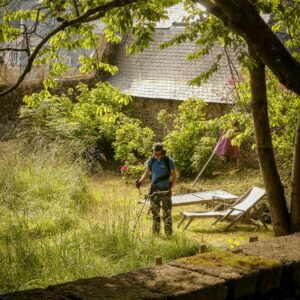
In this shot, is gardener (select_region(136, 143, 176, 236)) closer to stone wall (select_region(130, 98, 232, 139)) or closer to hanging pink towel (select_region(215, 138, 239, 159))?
hanging pink towel (select_region(215, 138, 239, 159))

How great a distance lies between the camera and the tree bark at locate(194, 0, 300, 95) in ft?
15.4

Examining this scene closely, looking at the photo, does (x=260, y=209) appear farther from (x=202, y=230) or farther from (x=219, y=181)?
(x=219, y=181)

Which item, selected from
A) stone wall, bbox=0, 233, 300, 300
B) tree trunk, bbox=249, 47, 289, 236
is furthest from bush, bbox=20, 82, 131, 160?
stone wall, bbox=0, 233, 300, 300

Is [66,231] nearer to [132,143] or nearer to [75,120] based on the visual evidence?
[132,143]

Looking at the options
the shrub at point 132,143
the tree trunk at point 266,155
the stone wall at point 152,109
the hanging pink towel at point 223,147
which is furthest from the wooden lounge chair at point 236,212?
the stone wall at point 152,109

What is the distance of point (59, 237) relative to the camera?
314 inches

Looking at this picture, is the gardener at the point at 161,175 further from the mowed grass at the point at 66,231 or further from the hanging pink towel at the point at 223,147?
the hanging pink towel at the point at 223,147

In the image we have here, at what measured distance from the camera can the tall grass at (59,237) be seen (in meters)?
6.47

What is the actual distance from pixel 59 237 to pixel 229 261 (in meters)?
4.62

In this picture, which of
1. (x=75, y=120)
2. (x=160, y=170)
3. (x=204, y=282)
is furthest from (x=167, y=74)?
(x=204, y=282)

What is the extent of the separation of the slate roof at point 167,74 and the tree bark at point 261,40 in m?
14.8

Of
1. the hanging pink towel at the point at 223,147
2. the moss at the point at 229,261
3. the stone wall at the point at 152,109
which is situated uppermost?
the stone wall at the point at 152,109

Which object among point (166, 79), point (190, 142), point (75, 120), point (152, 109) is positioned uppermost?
point (166, 79)

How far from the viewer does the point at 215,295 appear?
3289 millimetres
